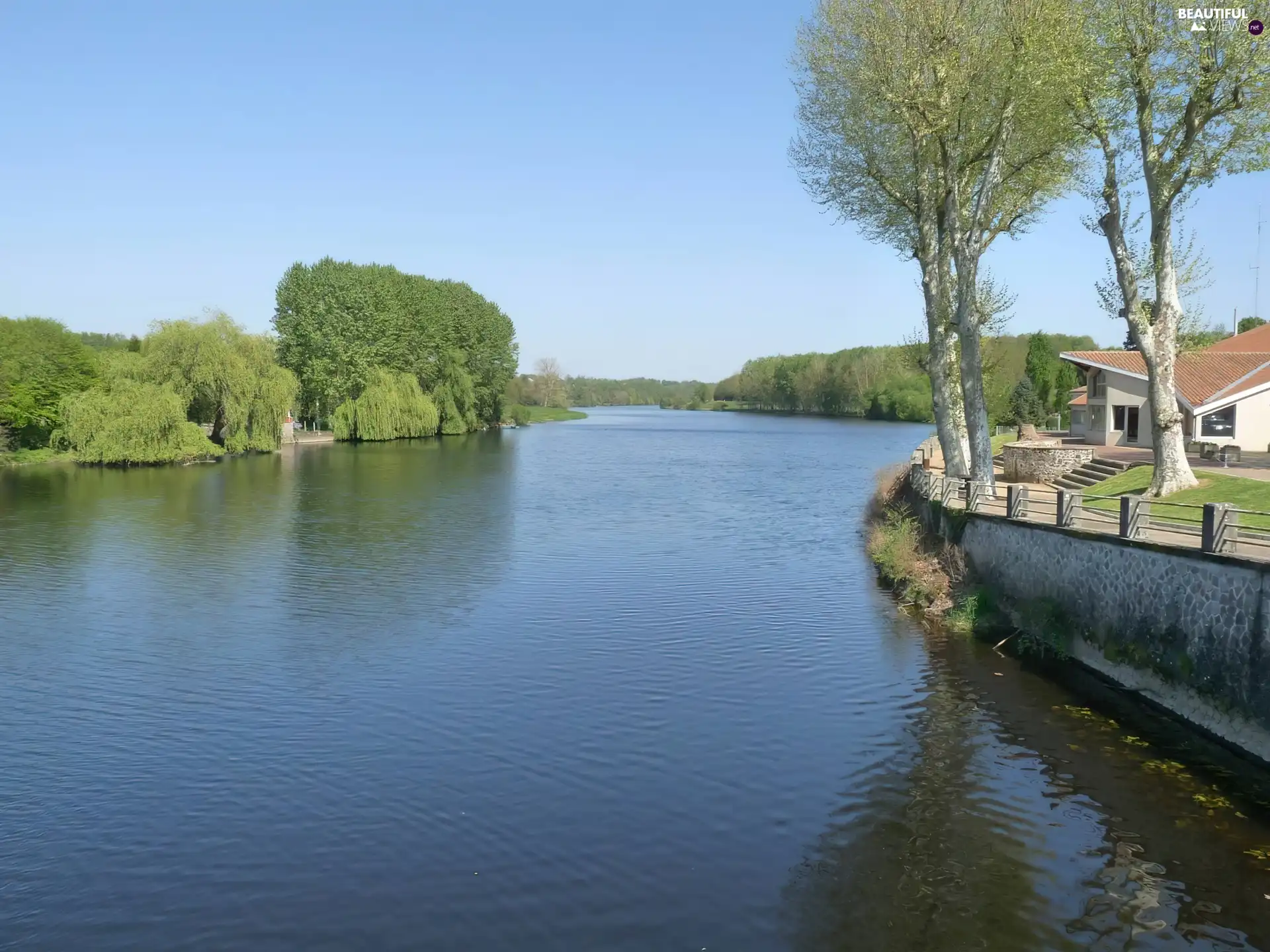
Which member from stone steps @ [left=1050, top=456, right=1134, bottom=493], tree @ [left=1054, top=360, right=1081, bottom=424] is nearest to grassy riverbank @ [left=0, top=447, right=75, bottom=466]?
stone steps @ [left=1050, top=456, right=1134, bottom=493]

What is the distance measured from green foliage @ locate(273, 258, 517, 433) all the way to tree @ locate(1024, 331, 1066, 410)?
50016 mm

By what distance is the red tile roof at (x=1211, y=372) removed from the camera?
35156mm

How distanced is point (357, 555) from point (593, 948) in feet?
71.6

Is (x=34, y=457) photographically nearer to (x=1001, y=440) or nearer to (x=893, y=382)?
(x=1001, y=440)

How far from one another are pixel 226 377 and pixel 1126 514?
58.6 meters

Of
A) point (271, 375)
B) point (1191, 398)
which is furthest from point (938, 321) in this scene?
point (271, 375)

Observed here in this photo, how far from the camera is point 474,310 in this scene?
3986 inches

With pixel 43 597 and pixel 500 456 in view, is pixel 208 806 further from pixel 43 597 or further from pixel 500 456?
pixel 500 456

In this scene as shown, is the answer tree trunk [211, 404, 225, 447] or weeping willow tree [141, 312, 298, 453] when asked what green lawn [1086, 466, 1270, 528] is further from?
tree trunk [211, 404, 225, 447]

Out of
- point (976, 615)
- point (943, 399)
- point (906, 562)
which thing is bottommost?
point (976, 615)

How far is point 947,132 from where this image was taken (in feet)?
85.6

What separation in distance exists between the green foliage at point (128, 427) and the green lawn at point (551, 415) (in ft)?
281

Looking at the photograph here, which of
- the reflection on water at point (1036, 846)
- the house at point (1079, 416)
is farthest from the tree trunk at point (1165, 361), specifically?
the house at point (1079, 416)

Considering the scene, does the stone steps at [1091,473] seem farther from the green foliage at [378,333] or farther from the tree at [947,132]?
the green foliage at [378,333]
